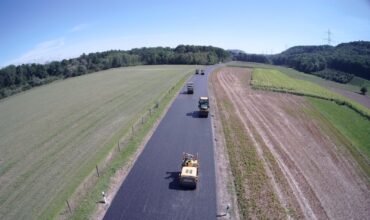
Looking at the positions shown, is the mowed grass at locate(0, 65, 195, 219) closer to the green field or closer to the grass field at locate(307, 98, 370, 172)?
the green field

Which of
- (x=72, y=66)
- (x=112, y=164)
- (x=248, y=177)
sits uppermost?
(x=72, y=66)

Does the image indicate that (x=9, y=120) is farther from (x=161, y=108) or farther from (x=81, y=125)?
(x=161, y=108)

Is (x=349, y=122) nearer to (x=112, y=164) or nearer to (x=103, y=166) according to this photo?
(x=112, y=164)

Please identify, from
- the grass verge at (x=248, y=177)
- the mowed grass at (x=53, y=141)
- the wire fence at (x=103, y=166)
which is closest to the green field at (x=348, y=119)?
the grass verge at (x=248, y=177)

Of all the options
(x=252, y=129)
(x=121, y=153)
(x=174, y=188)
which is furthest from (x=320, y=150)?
(x=121, y=153)

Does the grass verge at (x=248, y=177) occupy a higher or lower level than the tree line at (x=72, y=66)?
lower

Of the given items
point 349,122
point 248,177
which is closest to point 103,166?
point 248,177

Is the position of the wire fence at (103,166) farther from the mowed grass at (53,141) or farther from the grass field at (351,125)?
the grass field at (351,125)
